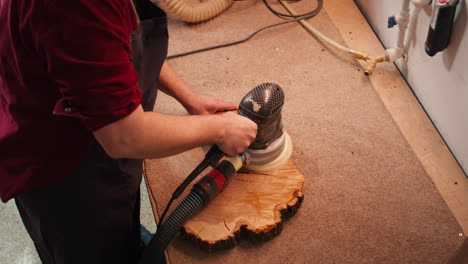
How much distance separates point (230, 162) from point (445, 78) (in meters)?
0.64

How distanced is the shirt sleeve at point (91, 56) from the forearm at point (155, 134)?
36 millimetres

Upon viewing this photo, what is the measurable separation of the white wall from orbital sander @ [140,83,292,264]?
1.60 feet

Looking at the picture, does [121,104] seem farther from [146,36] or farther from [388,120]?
[388,120]

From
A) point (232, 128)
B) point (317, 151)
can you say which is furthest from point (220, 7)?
point (232, 128)

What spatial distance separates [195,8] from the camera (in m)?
1.66

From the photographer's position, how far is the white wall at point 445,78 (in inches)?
44.8

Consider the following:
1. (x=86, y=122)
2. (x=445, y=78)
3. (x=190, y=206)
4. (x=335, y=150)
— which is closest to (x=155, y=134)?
(x=86, y=122)

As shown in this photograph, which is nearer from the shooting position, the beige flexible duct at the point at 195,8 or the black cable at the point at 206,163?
the black cable at the point at 206,163

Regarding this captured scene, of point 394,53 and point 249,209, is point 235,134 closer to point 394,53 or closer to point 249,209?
point 249,209

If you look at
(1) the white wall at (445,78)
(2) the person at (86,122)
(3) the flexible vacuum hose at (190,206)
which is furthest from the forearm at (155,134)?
(1) the white wall at (445,78)

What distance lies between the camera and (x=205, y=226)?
101 cm

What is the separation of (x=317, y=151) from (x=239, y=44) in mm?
557

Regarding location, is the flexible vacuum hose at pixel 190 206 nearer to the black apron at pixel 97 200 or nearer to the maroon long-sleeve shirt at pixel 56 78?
the black apron at pixel 97 200

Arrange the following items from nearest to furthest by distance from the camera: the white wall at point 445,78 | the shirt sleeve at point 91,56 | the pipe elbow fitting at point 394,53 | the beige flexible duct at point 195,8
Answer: the shirt sleeve at point 91,56 → the white wall at point 445,78 → the pipe elbow fitting at point 394,53 → the beige flexible duct at point 195,8
